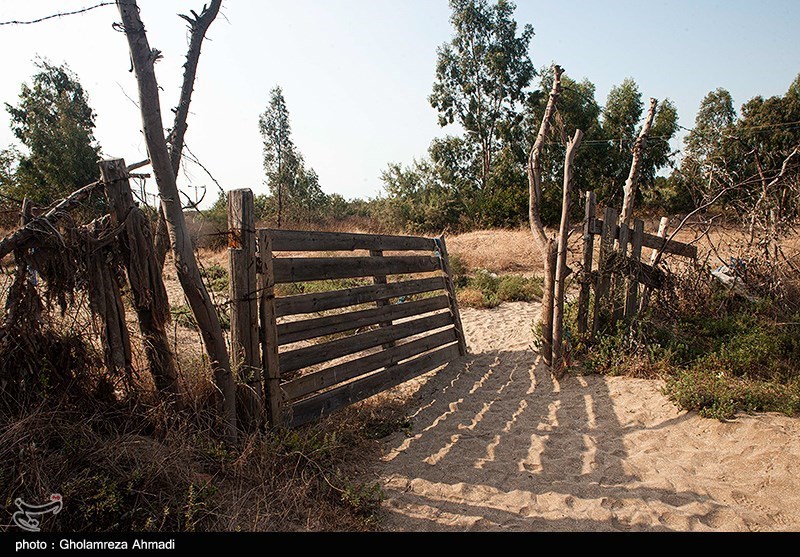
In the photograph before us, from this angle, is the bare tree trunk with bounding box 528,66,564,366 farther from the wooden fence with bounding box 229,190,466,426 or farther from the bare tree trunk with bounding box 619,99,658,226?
the wooden fence with bounding box 229,190,466,426

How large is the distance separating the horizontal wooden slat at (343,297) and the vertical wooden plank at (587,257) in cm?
214

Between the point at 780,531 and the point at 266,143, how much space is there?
27.5m

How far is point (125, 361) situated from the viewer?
3.30m

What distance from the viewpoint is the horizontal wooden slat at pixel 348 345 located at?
14.2ft

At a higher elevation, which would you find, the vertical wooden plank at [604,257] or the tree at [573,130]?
the tree at [573,130]

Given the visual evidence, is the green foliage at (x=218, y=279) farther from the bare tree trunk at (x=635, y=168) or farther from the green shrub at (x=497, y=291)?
the bare tree trunk at (x=635, y=168)

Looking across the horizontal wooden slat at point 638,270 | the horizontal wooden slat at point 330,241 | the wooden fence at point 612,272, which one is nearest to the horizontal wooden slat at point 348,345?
the horizontal wooden slat at point 330,241

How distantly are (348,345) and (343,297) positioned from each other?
52 cm

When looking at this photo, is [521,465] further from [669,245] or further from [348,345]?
[669,245]

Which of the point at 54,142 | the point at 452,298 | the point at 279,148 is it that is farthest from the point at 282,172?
the point at 452,298

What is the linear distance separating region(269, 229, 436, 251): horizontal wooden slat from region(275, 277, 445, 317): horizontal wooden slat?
464 mm

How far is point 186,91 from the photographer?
378 centimetres

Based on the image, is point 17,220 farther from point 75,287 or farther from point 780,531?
point 780,531
